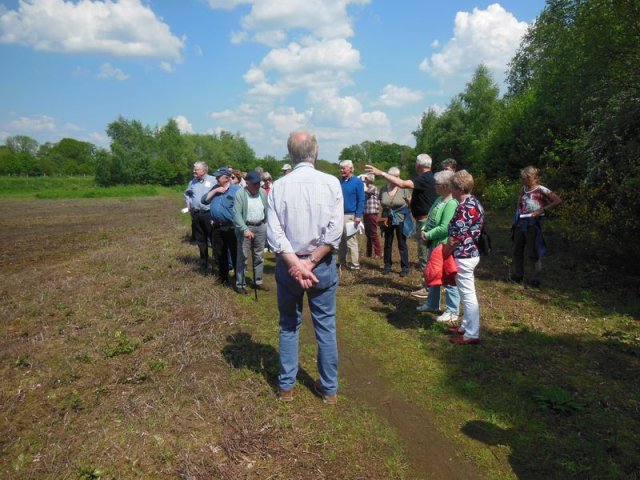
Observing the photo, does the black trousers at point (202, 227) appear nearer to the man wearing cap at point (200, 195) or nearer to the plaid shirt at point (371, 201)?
the man wearing cap at point (200, 195)

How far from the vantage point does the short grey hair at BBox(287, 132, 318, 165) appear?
3596 mm

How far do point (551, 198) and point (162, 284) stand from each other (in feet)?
23.7

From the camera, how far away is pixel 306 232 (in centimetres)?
357

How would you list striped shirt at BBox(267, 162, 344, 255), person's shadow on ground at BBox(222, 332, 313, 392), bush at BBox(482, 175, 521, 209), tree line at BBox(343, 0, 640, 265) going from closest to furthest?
striped shirt at BBox(267, 162, 344, 255), person's shadow on ground at BBox(222, 332, 313, 392), tree line at BBox(343, 0, 640, 265), bush at BBox(482, 175, 521, 209)

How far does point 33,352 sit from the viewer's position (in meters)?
5.02

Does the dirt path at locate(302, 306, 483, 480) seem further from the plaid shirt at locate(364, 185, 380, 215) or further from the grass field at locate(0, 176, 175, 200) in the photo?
the grass field at locate(0, 176, 175, 200)

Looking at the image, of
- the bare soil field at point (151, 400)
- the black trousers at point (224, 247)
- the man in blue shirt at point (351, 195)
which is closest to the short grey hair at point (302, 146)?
the bare soil field at point (151, 400)

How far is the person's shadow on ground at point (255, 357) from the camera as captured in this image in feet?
14.6

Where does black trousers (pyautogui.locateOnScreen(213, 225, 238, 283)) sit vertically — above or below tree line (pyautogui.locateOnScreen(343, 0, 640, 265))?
below

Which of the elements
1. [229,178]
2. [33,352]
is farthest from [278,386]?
[229,178]

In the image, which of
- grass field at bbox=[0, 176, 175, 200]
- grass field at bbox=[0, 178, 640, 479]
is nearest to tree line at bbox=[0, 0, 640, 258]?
grass field at bbox=[0, 178, 640, 479]

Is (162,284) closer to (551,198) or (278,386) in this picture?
(278,386)

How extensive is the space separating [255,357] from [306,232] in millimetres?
2097

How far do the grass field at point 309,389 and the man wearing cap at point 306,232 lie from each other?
1.00 meters
